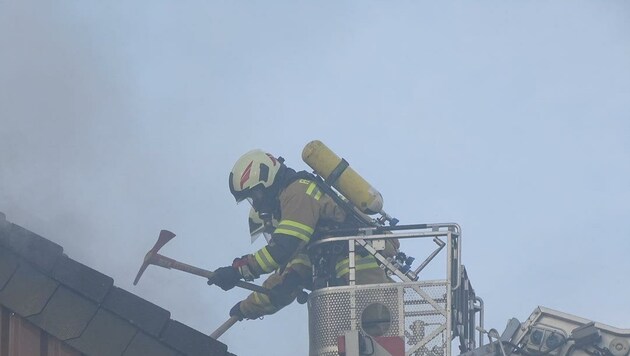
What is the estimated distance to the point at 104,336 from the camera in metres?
8.80

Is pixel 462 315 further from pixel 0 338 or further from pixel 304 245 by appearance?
pixel 0 338

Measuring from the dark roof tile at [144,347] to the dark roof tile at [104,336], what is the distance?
4 cm

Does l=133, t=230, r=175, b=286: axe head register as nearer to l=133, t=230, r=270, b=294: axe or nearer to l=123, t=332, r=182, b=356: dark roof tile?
l=133, t=230, r=270, b=294: axe

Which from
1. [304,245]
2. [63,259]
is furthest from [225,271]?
[63,259]

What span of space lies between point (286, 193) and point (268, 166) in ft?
1.48

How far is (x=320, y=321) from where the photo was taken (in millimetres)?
10172

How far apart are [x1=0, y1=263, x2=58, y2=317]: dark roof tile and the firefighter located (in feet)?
7.84

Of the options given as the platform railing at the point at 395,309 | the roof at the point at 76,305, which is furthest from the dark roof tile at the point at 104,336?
the platform railing at the point at 395,309

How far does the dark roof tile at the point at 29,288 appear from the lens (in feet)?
28.9

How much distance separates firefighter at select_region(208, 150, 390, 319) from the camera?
1068cm

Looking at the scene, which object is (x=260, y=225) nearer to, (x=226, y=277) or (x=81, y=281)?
(x=226, y=277)

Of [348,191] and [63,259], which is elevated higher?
[348,191]

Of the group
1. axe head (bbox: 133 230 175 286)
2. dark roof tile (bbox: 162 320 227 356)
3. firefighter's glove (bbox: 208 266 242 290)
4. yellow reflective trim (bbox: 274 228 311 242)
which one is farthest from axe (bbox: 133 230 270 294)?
dark roof tile (bbox: 162 320 227 356)

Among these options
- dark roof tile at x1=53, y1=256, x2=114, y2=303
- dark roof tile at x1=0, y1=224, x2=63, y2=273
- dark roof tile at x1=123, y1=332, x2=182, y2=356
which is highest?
dark roof tile at x1=0, y1=224, x2=63, y2=273
